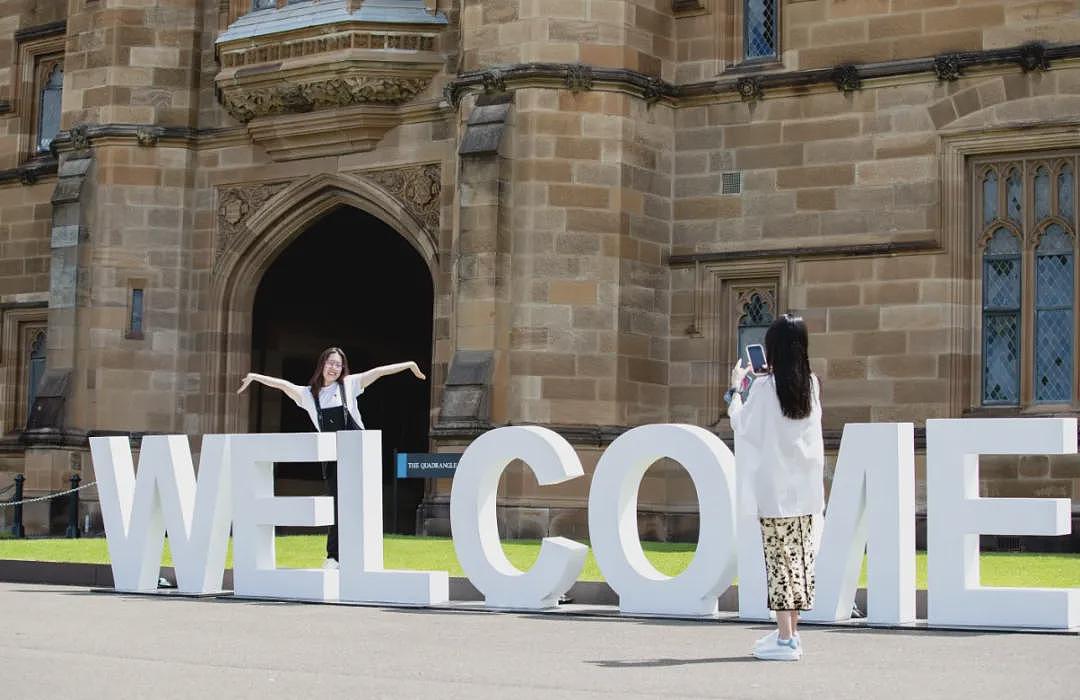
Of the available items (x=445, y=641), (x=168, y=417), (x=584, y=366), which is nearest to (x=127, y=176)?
(x=168, y=417)

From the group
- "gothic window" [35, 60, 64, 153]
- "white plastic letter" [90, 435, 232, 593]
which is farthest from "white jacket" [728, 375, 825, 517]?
"gothic window" [35, 60, 64, 153]

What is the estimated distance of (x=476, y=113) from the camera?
770 inches

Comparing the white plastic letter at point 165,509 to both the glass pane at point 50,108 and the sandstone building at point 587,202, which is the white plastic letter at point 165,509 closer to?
the sandstone building at point 587,202

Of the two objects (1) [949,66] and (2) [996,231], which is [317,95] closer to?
(1) [949,66]

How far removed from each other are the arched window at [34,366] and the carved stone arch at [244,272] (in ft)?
10.9

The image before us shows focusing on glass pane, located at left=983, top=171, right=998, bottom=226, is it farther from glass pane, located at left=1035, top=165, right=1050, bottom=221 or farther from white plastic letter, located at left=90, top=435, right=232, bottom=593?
white plastic letter, located at left=90, top=435, right=232, bottom=593

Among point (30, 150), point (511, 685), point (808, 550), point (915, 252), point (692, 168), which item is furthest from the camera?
point (30, 150)

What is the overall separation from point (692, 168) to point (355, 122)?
3886 mm

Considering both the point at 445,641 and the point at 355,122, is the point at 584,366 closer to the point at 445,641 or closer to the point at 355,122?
the point at 355,122

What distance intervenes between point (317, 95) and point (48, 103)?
18.0 ft

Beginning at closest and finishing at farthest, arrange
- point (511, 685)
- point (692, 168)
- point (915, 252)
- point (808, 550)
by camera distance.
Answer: point (511, 685) → point (808, 550) → point (915, 252) → point (692, 168)

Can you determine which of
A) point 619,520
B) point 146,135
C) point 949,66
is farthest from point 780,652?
point 146,135

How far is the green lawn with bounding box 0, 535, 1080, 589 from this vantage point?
13648 mm

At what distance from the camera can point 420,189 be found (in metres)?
21.2
